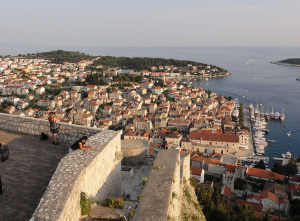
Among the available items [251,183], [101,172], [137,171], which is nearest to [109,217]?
[101,172]

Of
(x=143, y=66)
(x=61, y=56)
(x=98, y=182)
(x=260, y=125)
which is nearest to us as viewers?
(x=98, y=182)

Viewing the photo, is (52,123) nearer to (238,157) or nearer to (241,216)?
(241,216)

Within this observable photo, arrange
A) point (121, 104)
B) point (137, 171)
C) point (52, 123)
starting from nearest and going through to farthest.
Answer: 1. point (52, 123)
2. point (137, 171)
3. point (121, 104)

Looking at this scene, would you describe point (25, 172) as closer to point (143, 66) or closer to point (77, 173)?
point (77, 173)

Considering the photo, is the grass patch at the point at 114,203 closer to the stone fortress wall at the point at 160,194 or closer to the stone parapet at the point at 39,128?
the stone fortress wall at the point at 160,194

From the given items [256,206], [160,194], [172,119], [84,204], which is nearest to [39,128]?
[84,204]

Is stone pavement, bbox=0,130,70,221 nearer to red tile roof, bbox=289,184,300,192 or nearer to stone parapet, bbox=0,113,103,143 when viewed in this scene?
stone parapet, bbox=0,113,103,143

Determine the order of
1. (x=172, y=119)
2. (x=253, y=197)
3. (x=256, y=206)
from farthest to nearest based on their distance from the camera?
(x=172, y=119) < (x=253, y=197) < (x=256, y=206)
